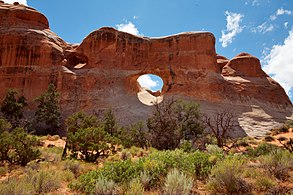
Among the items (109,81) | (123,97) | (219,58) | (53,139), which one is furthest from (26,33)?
(219,58)

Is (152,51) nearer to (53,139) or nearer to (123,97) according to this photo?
(123,97)

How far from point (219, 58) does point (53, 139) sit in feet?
121

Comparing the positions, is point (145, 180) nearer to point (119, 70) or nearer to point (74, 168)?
point (74, 168)

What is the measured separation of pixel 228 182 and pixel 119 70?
2664cm

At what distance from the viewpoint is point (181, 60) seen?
30.0 meters

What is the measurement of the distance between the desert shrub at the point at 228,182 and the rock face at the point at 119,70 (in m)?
20.2

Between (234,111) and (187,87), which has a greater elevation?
(187,87)

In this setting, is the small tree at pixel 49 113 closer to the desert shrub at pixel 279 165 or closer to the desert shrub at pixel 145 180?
the desert shrub at pixel 145 180

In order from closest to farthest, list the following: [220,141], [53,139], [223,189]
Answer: [223,189] → [220,141] → [53,139]

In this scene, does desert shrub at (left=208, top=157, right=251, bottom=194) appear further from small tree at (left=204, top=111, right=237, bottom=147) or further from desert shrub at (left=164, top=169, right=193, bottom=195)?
small tree at (left=204, top=111, right=237, bottom=147)

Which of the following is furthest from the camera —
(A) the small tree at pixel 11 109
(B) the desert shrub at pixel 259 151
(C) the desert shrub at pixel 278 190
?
(A) the small tree at pixel 11 109

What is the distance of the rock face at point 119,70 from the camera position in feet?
88.7

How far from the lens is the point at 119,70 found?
96.9 feet

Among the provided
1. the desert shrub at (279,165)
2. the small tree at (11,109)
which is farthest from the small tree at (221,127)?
the small tree at (11,109)
